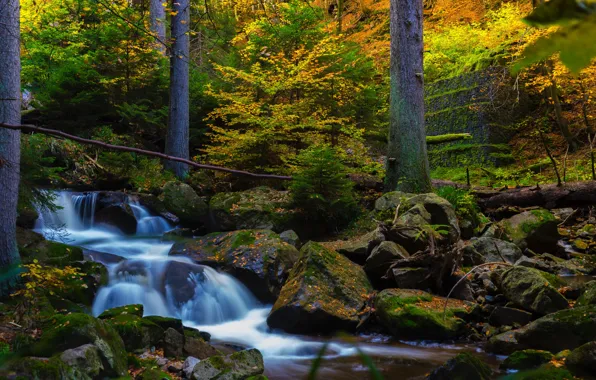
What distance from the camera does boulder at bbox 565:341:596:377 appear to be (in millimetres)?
3801

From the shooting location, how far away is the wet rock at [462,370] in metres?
3.50

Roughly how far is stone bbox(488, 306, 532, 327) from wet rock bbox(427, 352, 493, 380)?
92.6 inches

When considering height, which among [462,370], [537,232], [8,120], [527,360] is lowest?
[527,360]

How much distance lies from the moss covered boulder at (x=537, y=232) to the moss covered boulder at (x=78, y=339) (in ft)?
22.9

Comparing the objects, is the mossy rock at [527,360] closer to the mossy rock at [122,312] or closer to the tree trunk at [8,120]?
the mossy rock at [122,312]

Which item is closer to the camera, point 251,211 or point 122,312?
point 122,312

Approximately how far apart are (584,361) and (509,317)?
1977mm

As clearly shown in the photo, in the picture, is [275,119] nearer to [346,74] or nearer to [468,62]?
[346,74]

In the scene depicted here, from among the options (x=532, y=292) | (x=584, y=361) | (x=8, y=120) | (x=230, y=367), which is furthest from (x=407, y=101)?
(x=8, y=120)

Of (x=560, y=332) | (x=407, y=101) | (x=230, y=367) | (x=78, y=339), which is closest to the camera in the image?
(x=78, y=339)

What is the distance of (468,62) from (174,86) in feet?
30.1

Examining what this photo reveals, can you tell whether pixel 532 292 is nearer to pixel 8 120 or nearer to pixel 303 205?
pixel 303 205

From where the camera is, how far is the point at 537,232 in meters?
8.38

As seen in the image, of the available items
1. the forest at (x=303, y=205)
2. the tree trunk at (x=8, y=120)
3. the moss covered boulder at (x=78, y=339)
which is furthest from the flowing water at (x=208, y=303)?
the moss covered boulder at (x=78, y=339)
